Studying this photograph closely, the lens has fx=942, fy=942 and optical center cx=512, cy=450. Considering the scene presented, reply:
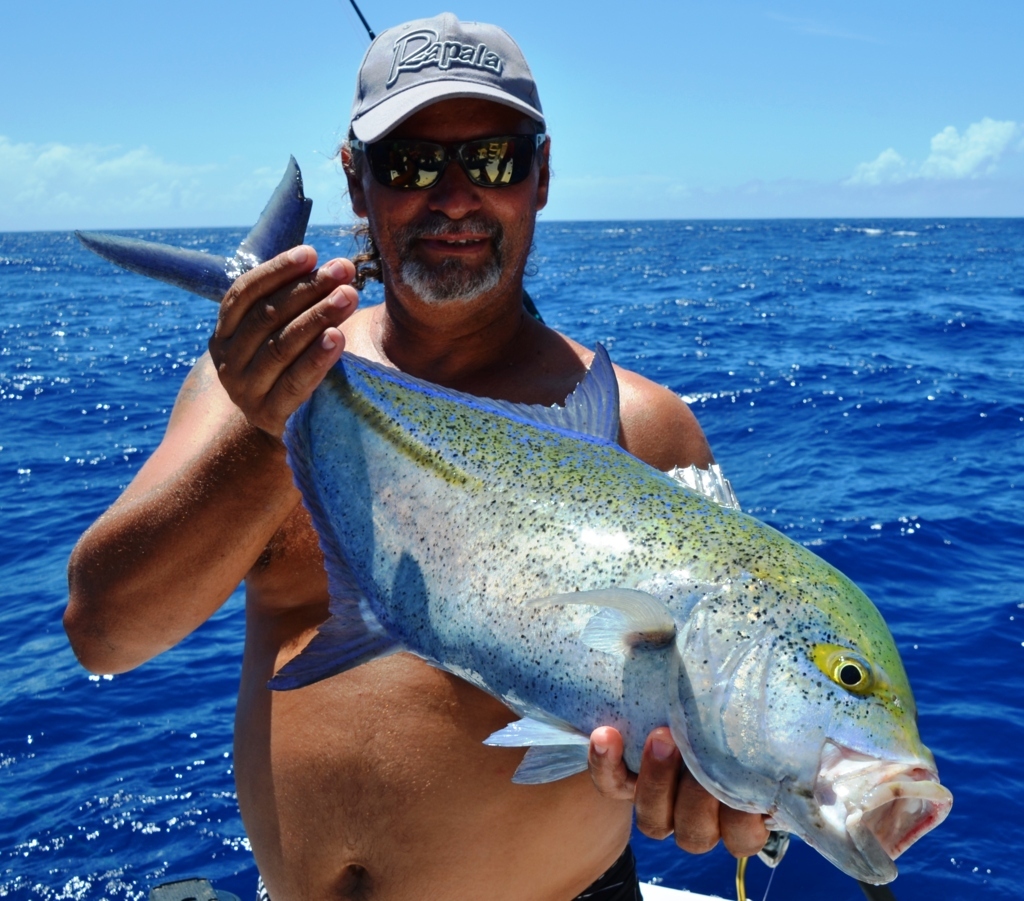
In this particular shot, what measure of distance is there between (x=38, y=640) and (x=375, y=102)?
23.8ft

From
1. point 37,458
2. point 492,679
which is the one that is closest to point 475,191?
point 492,679

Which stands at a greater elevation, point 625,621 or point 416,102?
point 416,102

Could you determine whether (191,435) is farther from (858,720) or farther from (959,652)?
(959,652)

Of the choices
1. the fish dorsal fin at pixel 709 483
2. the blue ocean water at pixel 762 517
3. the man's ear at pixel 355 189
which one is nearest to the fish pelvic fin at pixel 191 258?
the man's ear at pixel 355 189

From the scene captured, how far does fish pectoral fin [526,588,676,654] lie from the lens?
180 cm

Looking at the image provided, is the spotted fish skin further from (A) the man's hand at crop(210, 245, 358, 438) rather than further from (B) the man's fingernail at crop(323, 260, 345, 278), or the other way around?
(B) the man's fingernail at crop(323, 260, 345, 278)

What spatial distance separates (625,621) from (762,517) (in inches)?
329

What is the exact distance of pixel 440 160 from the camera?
2.80 meters

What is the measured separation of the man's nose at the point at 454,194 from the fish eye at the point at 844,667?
1.65 m

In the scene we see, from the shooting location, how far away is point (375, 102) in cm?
290

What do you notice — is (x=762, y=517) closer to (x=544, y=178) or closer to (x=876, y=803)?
(x=544, y=178)

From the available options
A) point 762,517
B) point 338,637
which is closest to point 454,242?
point 338,637

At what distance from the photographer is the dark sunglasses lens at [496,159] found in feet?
9.21

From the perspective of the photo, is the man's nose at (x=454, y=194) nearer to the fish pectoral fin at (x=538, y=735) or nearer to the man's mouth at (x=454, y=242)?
the man's mouth at (x=454, y=242)
